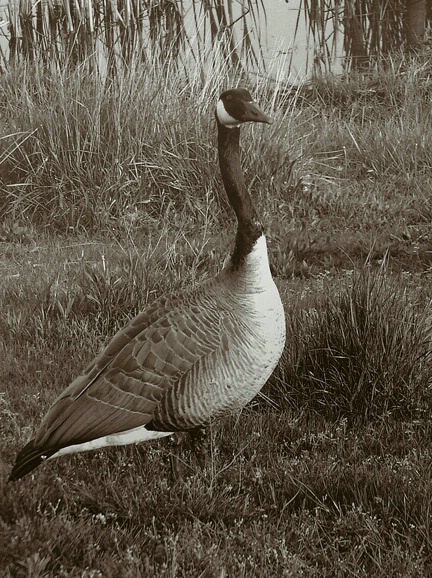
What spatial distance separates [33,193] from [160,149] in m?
1.24

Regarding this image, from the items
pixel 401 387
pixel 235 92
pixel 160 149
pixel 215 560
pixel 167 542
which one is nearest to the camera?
pixel 215 560

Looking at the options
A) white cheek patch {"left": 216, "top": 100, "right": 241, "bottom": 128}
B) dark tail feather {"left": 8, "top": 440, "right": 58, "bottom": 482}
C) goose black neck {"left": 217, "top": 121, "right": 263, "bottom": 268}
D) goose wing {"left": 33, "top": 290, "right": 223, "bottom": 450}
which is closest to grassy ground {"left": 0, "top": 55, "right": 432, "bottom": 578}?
dark tail feather {"left": 8, "top": 440, "right": 58, "bottom": 482}

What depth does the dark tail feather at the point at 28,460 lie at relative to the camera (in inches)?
119

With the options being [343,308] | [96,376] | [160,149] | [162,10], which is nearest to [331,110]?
[162,10]

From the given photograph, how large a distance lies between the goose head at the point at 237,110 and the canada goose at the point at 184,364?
619 millimetres

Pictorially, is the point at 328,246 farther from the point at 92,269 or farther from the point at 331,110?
the point at 331,110

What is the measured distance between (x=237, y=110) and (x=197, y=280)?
80.8 inches

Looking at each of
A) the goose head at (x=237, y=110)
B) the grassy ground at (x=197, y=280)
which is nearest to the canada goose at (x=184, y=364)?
the grassy ground at (x=197, y=280)

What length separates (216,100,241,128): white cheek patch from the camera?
12.0 feet

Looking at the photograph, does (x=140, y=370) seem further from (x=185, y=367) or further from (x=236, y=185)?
(x=236, y=185)

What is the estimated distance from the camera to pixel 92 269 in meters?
5.37

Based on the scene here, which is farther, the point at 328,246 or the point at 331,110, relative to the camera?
the point at 331,110

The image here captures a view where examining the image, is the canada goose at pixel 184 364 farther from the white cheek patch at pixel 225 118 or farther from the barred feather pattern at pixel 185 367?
the white cheek patch at pixel 225 118

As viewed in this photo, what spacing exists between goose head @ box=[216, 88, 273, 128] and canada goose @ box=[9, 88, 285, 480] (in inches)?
24.4
